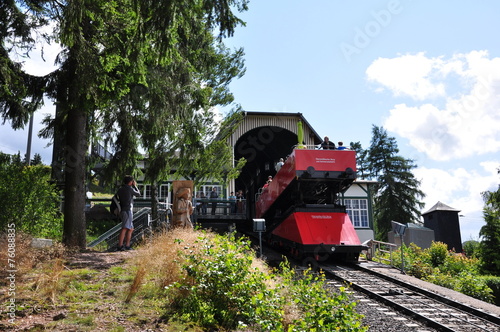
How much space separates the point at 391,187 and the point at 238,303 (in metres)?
42.9

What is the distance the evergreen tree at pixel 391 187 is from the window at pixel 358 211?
51.1 ft

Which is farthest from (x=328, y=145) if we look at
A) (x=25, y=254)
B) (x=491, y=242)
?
(x=491, y=242)

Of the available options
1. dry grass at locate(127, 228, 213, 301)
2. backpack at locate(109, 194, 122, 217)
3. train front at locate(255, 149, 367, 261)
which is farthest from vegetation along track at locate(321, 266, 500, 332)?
backpack at locate(109, 194, 122, 217)

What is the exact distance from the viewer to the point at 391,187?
44.9 metres

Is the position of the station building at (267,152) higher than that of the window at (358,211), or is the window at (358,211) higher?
the station building at (267,152)

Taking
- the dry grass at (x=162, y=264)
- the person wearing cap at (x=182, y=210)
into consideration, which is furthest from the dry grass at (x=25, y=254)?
the person wearing cap at (x=182, y=210)

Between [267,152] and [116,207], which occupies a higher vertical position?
[267,152]

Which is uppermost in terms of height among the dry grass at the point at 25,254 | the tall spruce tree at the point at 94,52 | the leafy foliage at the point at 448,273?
the tall spruce tree at the point at 94,52

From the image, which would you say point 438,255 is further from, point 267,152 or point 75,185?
point 75,185

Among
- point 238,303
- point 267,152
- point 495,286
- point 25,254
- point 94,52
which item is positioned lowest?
point 495,286

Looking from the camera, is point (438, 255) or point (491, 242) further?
point (438, 255)

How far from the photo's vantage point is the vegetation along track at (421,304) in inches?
267

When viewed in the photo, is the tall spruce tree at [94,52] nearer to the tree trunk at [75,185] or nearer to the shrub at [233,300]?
the tree trunk at [75,185]

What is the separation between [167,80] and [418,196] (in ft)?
132
